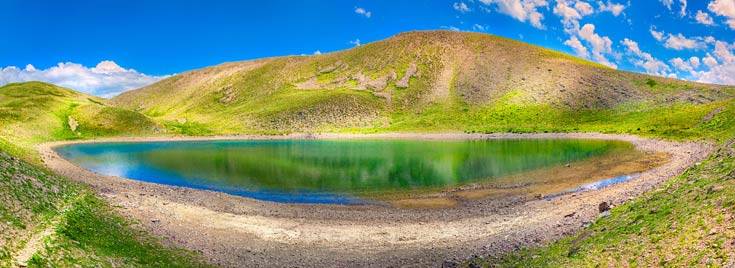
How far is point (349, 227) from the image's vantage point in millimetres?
31812

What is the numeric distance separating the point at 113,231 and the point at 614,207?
28011 millimetres

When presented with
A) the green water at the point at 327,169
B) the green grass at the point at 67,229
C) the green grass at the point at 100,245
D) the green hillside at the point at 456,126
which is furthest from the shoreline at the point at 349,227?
the green water at the point at 327,169

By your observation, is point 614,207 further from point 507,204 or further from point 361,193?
point 361,193

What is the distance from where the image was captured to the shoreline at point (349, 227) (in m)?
25.2

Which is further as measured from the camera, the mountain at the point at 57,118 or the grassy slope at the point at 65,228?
the mountain at the point at 57,118

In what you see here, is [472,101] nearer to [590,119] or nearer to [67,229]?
[590,119]

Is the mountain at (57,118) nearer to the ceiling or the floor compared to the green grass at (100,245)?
nearer to the ceiling

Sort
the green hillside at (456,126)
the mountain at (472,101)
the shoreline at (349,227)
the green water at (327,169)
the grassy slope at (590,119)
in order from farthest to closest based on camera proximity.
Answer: the mountain at (472,101) < the green water at (327,169) < the shoreline at (349,227) < the green hillside at (456,126) < the grassy slope at (590,119)

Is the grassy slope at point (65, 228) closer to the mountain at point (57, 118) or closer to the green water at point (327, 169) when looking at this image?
the green water at point (327, 169)

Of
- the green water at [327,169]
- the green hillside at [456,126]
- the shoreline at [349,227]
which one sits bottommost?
the shoreline at [349,227]

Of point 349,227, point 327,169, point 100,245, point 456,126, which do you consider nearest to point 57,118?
point 327,169

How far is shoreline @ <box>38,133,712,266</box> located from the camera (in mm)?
25203

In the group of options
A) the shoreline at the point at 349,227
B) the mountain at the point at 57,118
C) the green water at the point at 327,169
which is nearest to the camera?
the shoreline at the point at 349,227

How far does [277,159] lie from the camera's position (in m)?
82.6
